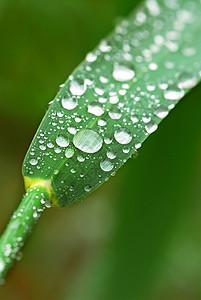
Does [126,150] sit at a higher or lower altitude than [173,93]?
lower

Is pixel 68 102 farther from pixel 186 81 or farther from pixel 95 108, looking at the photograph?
pixel 186 81

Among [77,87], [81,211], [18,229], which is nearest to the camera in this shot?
[18,229]

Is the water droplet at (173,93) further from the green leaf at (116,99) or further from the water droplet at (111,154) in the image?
the water droplet at (111,154)

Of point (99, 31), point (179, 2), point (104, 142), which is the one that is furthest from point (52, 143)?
point (99, 31)

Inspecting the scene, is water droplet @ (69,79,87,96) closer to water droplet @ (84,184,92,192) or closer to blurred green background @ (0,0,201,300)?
water droplet @ (84,184,92,192)

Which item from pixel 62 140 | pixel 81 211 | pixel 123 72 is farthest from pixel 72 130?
pixel 81 211

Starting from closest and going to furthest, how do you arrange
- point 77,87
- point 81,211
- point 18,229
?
point 18,229
point 77,87
point 81,211

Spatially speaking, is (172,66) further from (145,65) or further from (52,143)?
(52,143)
